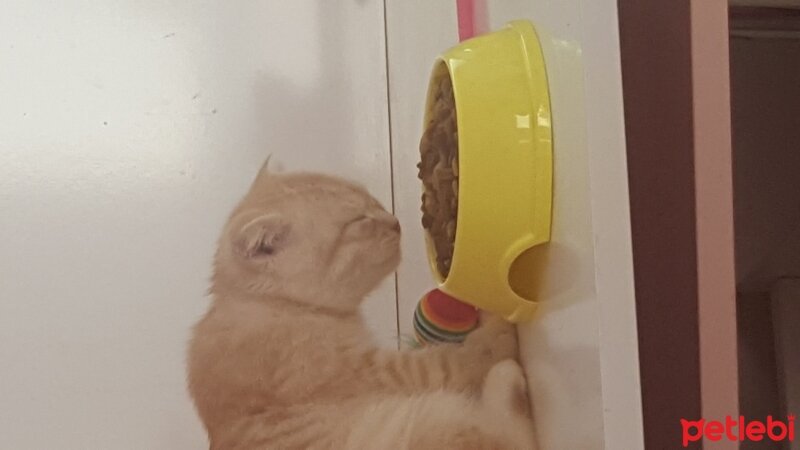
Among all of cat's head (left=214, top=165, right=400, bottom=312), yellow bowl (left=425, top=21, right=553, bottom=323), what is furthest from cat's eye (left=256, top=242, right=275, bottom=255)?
yellow bowl (left=425, top=21, right=553, bottom=323)

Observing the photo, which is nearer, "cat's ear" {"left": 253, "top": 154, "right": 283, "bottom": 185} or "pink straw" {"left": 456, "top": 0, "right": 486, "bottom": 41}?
"pink straw" {"left": 456, "top": 0, "right": 486, "bottom": 41}

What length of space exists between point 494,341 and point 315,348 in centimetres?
18

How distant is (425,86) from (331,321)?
0.24 m

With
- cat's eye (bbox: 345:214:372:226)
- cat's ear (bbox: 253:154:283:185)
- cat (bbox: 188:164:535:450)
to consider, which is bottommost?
cat (bbox: 188:164:535:450)

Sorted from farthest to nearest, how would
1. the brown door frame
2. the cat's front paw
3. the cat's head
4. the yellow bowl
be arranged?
the cat's head → the cat's front paw → the yellow bowl → the brown door frame

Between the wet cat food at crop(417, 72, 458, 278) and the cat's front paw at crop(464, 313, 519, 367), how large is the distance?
76 millimetres

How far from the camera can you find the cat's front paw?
2.46 ft

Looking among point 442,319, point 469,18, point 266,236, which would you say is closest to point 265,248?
point 266,236

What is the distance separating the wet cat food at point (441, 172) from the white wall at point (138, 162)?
0.18 m

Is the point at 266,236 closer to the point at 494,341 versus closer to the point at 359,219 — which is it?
the point at 359,219

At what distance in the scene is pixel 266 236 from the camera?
0.87m

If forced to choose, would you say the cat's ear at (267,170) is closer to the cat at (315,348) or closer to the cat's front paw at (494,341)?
the cat at (315,348)

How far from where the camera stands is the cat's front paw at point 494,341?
2.46 ft

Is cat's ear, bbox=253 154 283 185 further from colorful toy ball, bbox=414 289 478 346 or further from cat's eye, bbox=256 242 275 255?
colorful toy ball, bbox=414 289 478 346
